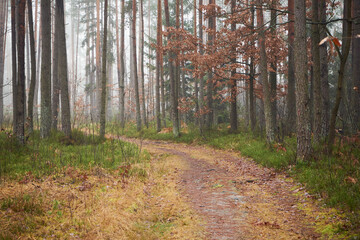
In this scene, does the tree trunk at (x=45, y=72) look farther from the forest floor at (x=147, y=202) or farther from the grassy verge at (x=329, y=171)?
the grassy verge at (x=329, y=171)

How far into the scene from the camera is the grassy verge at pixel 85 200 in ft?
13.1

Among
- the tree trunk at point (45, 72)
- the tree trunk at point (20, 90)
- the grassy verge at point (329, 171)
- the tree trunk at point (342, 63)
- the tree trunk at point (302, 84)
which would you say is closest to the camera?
the grassy verge at point (329, 171)

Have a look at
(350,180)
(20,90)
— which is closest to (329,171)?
(350,180)

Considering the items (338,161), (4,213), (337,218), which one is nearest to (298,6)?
(338,161)

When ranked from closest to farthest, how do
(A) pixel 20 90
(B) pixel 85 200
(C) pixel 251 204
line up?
1. (B) pixel 85 200
2. (C) pixel 251 204
3. (A) pixel 20 90

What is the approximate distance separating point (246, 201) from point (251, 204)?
0.64ft

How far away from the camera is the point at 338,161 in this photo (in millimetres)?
6363

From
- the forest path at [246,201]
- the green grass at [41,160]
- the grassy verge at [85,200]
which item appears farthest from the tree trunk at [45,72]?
the forest path at [246,201]

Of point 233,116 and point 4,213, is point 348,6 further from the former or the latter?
point 233,116

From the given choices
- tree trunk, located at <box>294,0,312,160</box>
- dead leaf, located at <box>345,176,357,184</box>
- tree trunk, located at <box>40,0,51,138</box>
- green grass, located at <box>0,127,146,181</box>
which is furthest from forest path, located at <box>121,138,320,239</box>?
tree trunk, located at <box>40,0,51,138</box>

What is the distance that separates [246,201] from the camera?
5.38 metres

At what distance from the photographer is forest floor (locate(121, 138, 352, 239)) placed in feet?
13.0

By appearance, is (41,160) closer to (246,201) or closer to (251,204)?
(246,201)

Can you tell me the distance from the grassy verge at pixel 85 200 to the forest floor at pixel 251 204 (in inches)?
17.1
